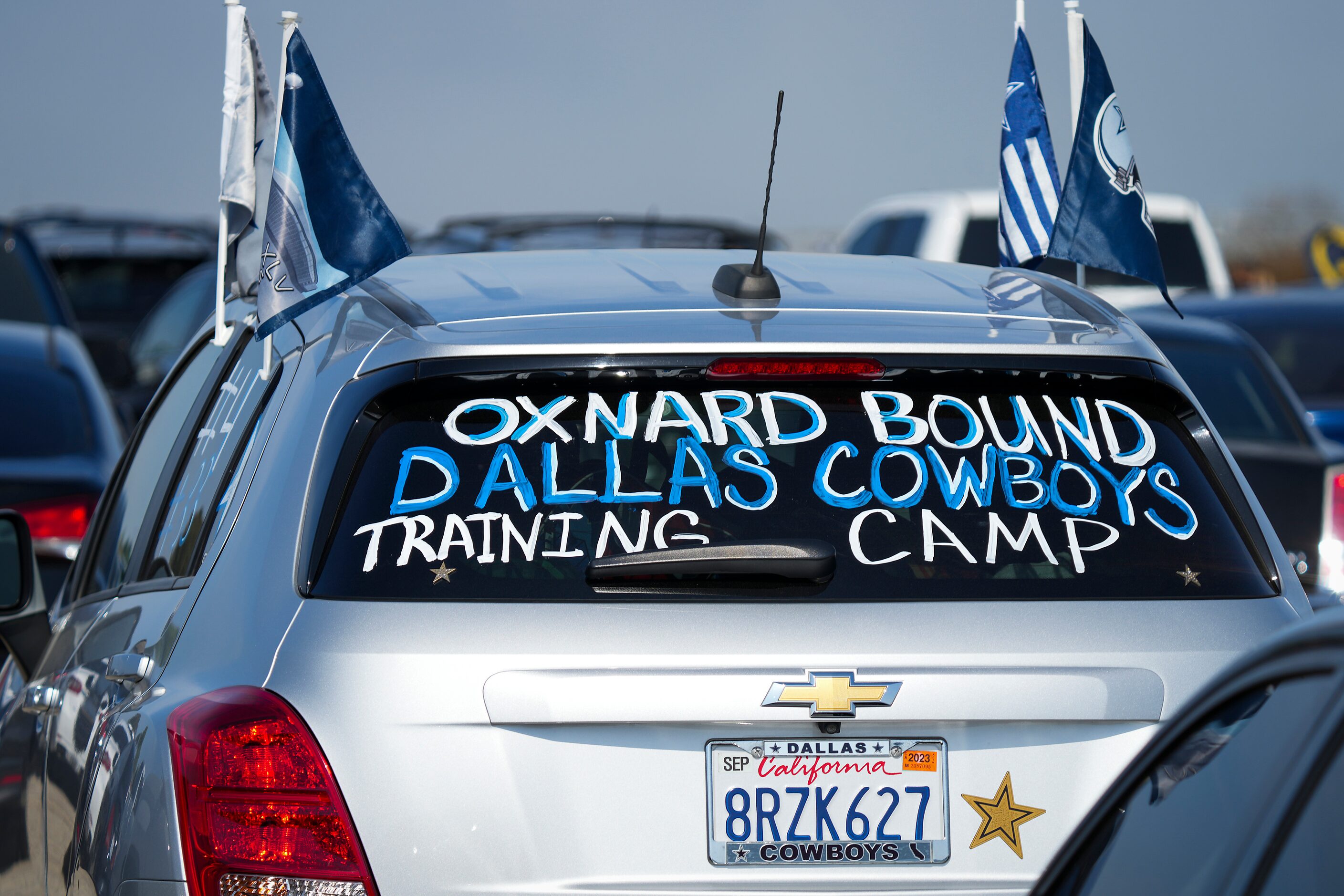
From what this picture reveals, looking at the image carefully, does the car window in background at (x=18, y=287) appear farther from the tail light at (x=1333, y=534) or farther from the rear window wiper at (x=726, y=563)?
the rear window wiper at (x=726, y=563)

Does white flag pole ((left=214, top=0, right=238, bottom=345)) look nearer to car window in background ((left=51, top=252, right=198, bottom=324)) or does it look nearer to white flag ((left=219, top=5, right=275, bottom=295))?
white flag ((left=219, top=5, right=275, bottom=295))

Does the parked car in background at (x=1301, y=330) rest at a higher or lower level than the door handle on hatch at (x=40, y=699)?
lower

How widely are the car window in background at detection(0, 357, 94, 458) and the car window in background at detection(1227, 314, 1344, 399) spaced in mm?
5292

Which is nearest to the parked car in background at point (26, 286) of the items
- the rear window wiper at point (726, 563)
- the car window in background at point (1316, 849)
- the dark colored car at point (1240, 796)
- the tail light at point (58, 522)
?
the tail light at point (58, 522)

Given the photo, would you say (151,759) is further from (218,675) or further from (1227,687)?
(1227,687)

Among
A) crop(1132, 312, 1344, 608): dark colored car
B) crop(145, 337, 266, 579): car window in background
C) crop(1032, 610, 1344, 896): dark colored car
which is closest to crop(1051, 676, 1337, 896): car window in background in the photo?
crop(1032, 610, 1344, 896): dark colored car

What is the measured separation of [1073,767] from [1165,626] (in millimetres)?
246

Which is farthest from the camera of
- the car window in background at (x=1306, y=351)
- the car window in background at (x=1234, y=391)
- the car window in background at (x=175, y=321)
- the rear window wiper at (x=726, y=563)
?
the car window in background at (x=175, y=321)

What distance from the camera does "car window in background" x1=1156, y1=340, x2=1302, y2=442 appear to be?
6.95m

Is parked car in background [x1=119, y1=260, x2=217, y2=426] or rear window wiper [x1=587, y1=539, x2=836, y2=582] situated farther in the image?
parked car in background [x1=119, y1=260, x2=217, y2=426]

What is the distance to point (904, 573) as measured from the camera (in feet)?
8.39

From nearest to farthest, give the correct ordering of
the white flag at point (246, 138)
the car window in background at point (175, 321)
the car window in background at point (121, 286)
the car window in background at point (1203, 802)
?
the car window in background at point (1203, 802), the white flag at point (246, 138), the car window in background at point (175, 321), the car window in background at point (121, 286)

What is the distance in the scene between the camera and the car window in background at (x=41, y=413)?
19.5 ft

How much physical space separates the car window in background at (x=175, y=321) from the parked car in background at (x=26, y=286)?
10.3 feet
